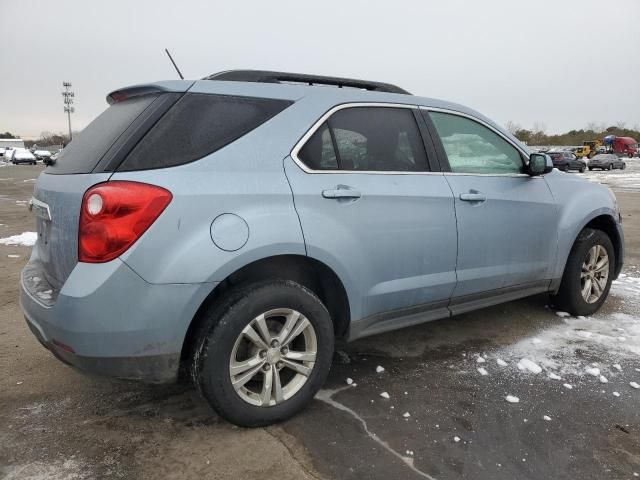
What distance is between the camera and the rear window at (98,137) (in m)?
2.34

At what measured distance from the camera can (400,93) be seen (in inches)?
130

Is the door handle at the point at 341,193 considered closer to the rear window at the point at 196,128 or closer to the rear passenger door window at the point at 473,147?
the rear window at the point at 196,128

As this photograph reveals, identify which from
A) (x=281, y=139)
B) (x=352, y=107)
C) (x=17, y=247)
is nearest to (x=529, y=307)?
(x=352, y=107)

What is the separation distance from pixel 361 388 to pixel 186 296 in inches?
51.5

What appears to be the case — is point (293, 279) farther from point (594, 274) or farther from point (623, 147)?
point (623, 147)

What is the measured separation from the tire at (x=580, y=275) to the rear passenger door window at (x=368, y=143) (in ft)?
5.93

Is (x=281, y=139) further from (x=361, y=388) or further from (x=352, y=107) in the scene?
(x=361, y=388)

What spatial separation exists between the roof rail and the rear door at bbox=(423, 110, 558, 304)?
39 cm

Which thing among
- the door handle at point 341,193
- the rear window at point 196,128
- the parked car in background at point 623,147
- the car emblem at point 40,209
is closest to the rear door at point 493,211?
the door handle at point 341,193

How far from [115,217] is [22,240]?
640 centimetres

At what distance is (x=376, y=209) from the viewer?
2748 mm

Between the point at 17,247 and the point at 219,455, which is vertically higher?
the point at 219,455

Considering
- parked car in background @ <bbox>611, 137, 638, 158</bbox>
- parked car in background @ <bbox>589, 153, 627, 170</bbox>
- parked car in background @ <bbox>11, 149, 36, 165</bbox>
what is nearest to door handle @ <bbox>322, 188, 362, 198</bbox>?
parked car in background @ <bbox>589, 153, 627, 170</bbox>

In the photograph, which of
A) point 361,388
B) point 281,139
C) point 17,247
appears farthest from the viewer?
point 17,247
